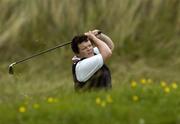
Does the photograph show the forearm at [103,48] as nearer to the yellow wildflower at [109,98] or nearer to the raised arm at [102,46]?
the raised arm at [102,46]

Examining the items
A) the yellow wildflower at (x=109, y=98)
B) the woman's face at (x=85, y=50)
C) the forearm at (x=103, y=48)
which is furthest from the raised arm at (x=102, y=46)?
the yellow wildflower at (x=109, y=98)

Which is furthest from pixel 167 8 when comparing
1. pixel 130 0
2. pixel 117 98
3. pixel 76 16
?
pixel 117 98

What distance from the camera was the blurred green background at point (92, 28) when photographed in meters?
12.9

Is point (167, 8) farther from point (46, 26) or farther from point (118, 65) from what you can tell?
point (46, 26)

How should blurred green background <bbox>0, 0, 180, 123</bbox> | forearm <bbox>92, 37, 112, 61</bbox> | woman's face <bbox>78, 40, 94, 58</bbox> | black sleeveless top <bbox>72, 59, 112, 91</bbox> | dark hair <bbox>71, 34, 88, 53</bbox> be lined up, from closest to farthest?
Answer: black sleeveless top <bbox>72, 59, 112, 91</bbox> < forearm <bbox>92, 37, 112, 61</bbox> < woman's face <bbox>78, 40, 94, 58</bbox> < dark hair <bbox>71, 34, 88, 53</bbox> < blurred green background <bbox>0, 0, 180, 123</bbox>

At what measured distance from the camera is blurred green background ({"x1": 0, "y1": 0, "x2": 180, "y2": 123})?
42.3 ft

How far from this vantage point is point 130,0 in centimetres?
1356

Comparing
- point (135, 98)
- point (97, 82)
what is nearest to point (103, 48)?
point (97, 82)

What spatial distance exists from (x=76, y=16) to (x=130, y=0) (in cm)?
113

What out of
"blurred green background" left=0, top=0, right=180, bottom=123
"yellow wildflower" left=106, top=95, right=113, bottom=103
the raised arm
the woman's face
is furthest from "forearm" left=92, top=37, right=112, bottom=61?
"blurred green background" left=0, top=0, right=180, bottom=123

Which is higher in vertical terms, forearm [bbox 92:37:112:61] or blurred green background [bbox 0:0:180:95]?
forearm [bbox 92:37:112:61]

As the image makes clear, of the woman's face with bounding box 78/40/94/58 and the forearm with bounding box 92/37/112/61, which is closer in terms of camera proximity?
the forearm with bounding box 92/37/112/61

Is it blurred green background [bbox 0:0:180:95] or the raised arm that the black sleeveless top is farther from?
blurred green background [bbox 0:0:180:95]

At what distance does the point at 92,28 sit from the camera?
13.6 m
